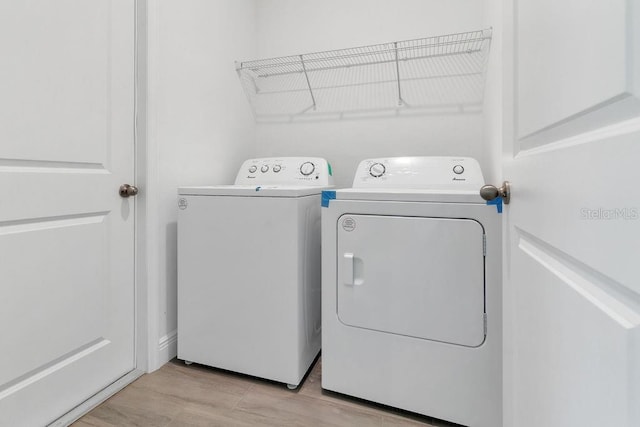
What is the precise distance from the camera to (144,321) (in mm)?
1457

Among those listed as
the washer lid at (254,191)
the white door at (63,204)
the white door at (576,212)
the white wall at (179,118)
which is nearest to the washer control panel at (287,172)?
the white wall at (179,118)

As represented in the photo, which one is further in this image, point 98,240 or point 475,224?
point 98,240

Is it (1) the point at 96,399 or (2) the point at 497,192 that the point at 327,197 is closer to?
(2) the point at 497,192

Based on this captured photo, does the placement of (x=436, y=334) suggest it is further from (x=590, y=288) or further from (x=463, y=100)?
(x=463, y=100)

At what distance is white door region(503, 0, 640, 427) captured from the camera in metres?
0.38

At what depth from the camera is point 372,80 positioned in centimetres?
206

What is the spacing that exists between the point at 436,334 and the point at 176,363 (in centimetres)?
128

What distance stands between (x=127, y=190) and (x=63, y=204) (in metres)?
0.26

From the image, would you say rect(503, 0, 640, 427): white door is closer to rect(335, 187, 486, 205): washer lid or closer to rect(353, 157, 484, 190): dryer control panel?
rect(335, 187, 486, 205): washer lid

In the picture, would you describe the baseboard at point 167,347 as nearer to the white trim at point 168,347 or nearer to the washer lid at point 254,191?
the white trim at point 168,347

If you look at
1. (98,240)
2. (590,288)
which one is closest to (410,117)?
(590,288)

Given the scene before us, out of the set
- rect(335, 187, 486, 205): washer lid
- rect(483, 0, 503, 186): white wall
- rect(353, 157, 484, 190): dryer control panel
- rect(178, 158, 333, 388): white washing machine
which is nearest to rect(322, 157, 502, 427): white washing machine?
rect(335, 187, 486, 205): washer lid

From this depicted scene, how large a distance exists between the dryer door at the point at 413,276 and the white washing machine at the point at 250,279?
21 cm

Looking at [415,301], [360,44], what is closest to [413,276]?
[415,301]
